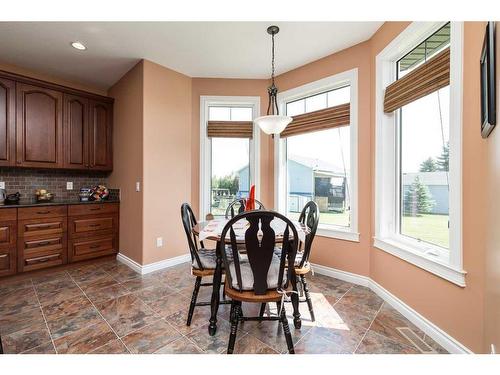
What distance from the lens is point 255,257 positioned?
4.43ft

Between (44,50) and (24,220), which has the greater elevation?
(44,50)

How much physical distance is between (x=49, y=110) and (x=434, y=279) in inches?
182

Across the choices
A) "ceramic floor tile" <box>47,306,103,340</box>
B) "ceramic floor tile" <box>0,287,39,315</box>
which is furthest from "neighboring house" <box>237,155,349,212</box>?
"ceramic floor tile" <box>0,287,39,315</box>

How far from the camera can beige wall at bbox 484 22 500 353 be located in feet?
3.43

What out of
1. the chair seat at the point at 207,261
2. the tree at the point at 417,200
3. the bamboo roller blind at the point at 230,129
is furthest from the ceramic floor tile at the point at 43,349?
the tree at the point at 417,200

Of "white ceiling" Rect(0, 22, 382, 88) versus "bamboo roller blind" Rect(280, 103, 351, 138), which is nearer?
"white ceiling" Rect(0, 22, 382, 88)

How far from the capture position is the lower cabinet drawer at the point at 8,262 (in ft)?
8.16

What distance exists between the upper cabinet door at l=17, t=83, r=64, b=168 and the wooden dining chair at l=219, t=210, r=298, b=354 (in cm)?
310

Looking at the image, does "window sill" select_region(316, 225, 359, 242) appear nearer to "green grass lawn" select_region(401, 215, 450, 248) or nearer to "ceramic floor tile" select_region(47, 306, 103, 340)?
"green grass lawn" select_region(401, 215, 450, 248)

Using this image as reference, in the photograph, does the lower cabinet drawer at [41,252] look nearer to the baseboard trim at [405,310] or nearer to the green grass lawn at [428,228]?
the baseboard trim at [405,310]

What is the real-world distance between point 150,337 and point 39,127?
10.1ft

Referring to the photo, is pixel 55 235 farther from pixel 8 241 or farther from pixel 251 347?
pixel 251 347
